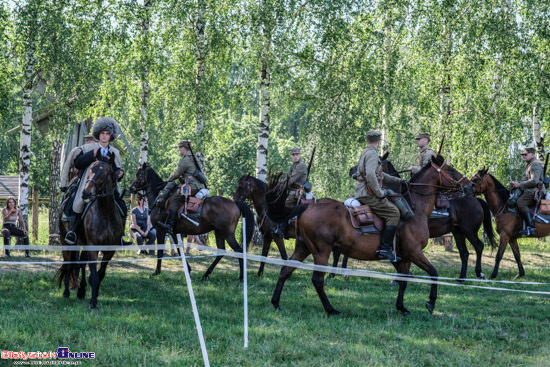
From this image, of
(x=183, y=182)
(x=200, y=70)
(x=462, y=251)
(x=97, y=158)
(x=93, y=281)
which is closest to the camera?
(x=93, y=281)

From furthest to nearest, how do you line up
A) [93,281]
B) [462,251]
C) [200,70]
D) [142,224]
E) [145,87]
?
[200,70], [145,87], [142,224], [462,251], [93,281]

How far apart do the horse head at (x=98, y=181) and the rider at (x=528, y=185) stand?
30.5 ft

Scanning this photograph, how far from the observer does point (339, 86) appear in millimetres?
18516

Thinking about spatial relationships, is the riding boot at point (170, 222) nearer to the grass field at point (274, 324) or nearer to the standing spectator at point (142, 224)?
the grass field at point (274, 324)

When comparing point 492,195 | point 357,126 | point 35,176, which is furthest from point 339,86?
point 35,176

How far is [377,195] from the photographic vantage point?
850 cm

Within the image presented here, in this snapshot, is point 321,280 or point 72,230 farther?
point 72,230

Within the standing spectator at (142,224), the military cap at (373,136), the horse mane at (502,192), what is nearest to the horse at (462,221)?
the horse mane at (502,192)

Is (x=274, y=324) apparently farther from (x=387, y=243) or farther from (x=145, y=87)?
(x=145, y=87)

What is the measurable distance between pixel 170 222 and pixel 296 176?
2.95 m

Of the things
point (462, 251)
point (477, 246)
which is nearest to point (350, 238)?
point (462, 251)

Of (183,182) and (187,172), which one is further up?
(187,172)

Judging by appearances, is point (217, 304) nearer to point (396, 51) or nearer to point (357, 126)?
point (357, 126)

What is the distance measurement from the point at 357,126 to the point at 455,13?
475cm
